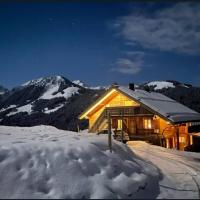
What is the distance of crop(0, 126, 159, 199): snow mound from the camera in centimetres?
920

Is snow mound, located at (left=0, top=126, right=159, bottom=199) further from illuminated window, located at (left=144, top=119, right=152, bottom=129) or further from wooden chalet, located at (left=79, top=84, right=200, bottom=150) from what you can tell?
illuminated window, located at (left=144, top=119, right=152, bottom=129)

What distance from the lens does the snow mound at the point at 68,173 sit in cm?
920

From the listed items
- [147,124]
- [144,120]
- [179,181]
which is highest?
[144,120]

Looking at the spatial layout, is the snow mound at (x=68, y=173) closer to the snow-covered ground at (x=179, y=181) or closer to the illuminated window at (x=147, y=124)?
the snow-covered ground at (x=179, y=181)

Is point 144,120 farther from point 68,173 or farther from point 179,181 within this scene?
point 68,173

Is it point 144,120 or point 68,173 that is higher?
point 144,120

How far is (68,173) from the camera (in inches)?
394

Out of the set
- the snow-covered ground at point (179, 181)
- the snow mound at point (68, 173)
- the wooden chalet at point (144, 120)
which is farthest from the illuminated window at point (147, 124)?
the snow mound at point (68, 173)

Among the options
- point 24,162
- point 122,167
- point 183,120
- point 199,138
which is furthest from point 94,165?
point 199,138

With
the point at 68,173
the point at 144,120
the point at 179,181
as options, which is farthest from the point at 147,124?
the point at 68,173

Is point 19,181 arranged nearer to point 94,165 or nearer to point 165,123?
point 94,165

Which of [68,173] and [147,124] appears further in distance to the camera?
[147,124]

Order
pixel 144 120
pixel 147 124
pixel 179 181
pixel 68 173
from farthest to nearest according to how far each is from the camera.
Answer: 1. pixel 144 120
2. pixel 147 124
3. pixel 179 181
4. pixel 68 173

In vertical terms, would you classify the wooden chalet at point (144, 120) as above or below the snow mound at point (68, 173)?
above
